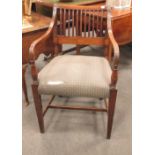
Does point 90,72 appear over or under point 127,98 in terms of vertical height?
over

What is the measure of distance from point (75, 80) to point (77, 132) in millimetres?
528

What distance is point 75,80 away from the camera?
1.45 metres

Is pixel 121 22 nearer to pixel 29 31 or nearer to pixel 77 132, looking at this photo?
pixel 29 31

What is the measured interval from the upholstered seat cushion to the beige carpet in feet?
1.40

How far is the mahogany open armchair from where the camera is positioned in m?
1.44

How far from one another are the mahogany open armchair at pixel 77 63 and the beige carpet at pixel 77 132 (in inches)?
3.7

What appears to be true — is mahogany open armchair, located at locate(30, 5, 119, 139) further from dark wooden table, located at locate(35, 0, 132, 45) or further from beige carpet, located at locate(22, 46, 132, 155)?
dark wooden table, located at locate(35, 0, 132, 45)

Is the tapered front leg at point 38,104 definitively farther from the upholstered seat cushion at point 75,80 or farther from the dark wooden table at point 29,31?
the dark wooden table at point 29,31

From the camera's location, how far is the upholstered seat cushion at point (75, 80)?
1434mm

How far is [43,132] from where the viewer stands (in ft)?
5.74
